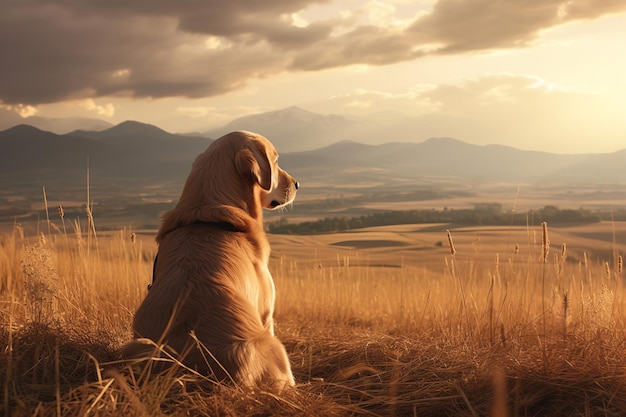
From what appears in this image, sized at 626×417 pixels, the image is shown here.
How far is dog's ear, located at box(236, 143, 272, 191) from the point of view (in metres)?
4.06

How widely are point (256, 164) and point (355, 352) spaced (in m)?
1.81

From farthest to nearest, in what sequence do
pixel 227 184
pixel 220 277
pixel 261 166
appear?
pixel 261 166
pixel 227 184
pixel 220 277

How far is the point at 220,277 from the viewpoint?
3314mm

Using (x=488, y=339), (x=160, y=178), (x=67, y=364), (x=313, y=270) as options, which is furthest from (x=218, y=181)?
(x=160, y=178)

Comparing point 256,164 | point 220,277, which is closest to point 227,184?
point 256,164

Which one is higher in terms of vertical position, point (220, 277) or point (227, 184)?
point (227, 184)

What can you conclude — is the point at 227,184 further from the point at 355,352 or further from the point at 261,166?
the point at 355,352

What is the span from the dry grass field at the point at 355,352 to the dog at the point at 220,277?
143mm

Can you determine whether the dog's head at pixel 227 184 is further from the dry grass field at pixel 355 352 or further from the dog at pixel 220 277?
the dry grass field at pixel 355 352

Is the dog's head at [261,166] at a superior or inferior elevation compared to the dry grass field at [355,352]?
superior

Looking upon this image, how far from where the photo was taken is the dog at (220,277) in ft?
9.76

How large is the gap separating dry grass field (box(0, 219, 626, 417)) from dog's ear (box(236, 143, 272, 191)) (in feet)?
4.77

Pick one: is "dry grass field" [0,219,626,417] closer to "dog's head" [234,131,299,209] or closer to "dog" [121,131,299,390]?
"dog" [121,131,299,390]

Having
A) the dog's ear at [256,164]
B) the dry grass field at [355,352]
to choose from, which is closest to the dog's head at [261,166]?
the dog's ear at [256,164]
